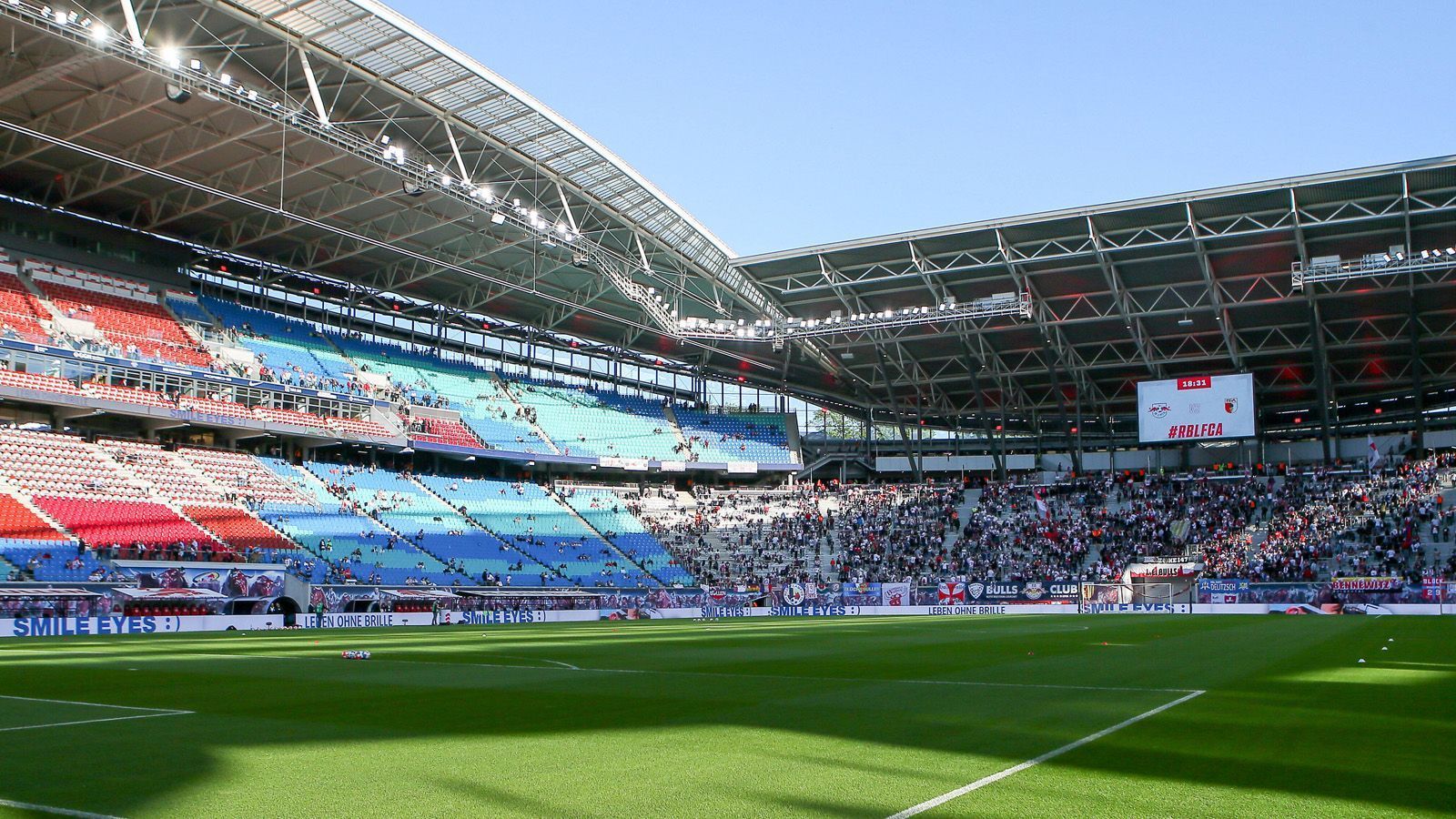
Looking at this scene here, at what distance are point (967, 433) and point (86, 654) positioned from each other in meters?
68.9

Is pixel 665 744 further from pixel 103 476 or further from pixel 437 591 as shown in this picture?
pixel 103 476

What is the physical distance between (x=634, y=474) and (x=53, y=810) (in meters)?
72.1

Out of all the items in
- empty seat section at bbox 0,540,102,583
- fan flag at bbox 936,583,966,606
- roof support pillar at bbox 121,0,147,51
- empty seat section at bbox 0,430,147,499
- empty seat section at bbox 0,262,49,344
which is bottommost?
fan flag at bbox 936,583,966,606

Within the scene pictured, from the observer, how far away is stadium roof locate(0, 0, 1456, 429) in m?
38.2

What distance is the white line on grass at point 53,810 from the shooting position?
20.9 ft

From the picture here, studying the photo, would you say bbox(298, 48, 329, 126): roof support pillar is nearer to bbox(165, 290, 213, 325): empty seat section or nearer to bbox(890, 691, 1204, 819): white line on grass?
bbox(165, 290, 213, 325): empty seat section

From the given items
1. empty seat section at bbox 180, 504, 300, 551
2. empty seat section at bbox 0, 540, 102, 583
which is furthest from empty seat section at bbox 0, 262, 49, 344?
empty seat section at bbox 0, 540, 102, 583

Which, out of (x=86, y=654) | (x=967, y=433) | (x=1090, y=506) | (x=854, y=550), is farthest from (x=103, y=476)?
(x=967, y=433)

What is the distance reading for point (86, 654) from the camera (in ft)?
71.0

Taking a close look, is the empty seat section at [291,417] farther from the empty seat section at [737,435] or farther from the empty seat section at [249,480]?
the empty seat section at [737,435]

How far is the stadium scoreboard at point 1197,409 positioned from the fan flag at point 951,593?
1419 centimetres

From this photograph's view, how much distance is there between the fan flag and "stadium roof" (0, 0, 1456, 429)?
13.4m

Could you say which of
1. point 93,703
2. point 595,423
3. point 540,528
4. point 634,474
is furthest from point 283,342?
point 93,703

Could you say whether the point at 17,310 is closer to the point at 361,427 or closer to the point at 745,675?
the point at 361,427
